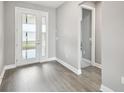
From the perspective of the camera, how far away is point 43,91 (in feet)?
7.32

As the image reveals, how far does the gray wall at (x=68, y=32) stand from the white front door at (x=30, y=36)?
29.8 inches

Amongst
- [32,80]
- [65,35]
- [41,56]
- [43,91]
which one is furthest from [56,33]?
[43,91]

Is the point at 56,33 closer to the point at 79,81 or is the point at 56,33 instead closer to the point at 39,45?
the point at 39,45

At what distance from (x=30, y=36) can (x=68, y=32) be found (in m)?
1.84

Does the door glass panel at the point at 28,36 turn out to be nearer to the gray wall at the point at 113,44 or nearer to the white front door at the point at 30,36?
the white front door at the point at 30,36

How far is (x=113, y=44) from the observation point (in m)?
1.99

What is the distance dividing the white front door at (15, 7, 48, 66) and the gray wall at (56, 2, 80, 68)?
0.76 metres

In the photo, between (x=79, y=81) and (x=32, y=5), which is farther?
(x=32, y=5)

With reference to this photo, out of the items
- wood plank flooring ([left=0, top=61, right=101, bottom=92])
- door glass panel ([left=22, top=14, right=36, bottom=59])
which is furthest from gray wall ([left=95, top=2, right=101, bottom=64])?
door glass panel ([left=22, top=14, right=36, bottom=59])

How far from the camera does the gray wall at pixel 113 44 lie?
1.83 meters

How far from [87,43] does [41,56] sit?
2.47 metres

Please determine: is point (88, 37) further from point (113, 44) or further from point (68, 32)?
point (113, 44)

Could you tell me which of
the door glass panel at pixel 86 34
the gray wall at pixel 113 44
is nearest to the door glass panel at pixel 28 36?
the door glass panel at pixel 86 34

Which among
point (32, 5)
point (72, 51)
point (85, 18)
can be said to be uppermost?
point (32, 5)
